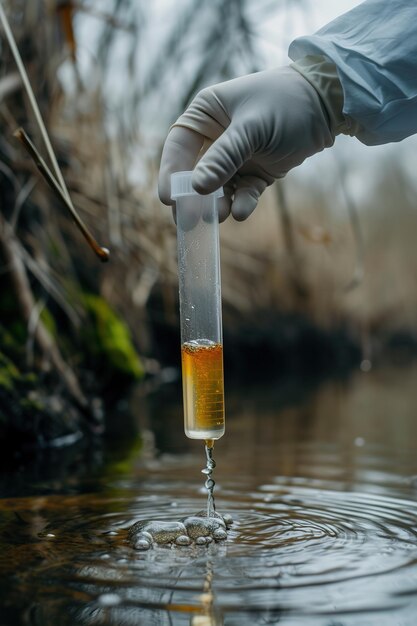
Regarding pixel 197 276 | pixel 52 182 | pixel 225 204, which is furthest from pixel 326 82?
pixel 52 182

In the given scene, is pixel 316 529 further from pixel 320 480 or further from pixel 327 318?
pixel 327 318

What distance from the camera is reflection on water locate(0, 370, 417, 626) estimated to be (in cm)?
130

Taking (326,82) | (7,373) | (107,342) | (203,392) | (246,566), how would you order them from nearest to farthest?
(246,566) → (203,392) → (326,82) → (7,373) → (107,342)

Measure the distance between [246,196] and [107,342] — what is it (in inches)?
99.2

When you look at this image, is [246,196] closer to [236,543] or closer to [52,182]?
[52,182]

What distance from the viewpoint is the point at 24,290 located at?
3.43 meters

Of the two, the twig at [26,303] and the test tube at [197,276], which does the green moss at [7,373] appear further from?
the test tube at [197,276]

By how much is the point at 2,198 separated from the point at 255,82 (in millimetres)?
2259

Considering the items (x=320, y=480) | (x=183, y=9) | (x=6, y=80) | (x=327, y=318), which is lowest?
(x=320, y=480)

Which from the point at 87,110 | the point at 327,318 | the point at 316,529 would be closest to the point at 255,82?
the point at 316,529

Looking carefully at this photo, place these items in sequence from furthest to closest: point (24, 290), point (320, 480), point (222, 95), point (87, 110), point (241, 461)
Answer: point (87, 110)
point (24, 290)
point (241, 461)
point (320, 480)
point (222, 95)

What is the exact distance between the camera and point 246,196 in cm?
193

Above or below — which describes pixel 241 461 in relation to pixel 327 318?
below

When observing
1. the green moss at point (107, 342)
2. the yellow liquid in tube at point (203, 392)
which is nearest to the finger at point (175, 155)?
the yellow liquid in tube at point (203, 392)
